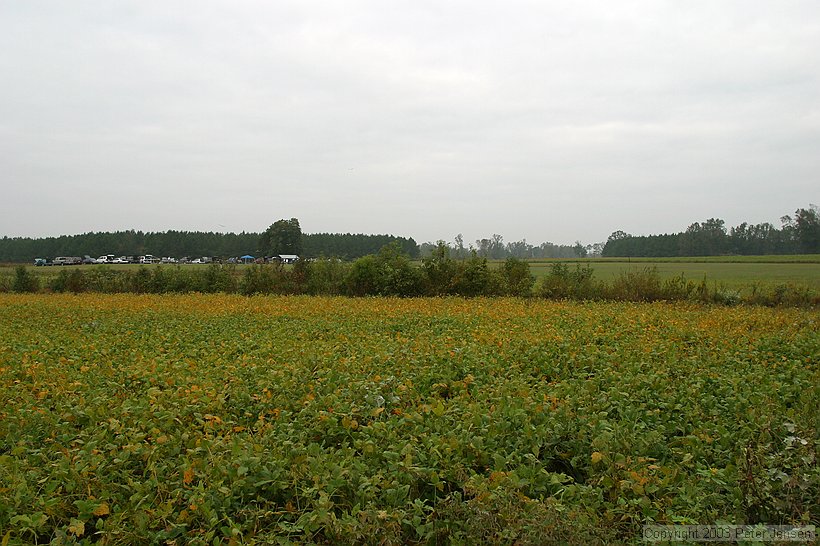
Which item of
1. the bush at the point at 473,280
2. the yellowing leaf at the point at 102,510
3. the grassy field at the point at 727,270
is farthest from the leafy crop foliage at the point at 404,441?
the grassy field at the point at 727,270

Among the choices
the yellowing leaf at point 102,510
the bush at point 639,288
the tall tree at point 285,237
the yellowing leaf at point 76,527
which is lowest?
the yellowing leaf at point 76,527

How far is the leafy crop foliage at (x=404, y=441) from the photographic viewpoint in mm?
3844

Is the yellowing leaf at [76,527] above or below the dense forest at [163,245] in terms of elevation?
below

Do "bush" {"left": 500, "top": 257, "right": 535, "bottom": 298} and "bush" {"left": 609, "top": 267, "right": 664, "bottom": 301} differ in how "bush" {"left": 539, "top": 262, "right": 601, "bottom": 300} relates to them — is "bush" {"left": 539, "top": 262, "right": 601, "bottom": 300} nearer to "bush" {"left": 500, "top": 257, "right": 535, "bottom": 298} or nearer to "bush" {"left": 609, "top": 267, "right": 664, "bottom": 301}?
"bush" {"left": 500, "top": 257, "right": 535, "bottom": 298}

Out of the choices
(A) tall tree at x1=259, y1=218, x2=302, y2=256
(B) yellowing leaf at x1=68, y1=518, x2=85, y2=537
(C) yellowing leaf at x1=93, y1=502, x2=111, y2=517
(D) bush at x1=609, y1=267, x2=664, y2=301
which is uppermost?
(A) tall tree at x1=259, y1=218, x2=302, y2=256

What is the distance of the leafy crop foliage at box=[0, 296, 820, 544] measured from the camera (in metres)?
3.84

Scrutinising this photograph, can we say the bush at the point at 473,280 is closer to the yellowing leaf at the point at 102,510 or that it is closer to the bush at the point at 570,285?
the bush at the point at 570,285

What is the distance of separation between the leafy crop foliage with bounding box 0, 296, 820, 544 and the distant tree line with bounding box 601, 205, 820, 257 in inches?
2675

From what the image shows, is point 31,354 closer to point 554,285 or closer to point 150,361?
point 150,361

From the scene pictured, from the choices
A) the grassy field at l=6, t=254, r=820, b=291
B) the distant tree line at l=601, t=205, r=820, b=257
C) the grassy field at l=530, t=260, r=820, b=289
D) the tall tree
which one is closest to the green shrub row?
the grassy field at l=6, t=254, r=820, b=291

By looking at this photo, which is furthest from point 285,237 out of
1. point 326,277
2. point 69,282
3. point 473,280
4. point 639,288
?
point 639,288

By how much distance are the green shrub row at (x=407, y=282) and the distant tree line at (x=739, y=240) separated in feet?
163

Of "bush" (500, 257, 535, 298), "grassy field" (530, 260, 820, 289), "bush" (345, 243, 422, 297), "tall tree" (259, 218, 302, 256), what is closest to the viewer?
"bush" (500, 257, 535, 298)

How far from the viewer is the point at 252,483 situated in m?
4.23
